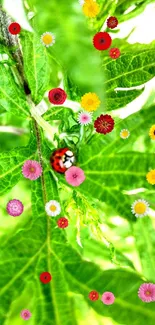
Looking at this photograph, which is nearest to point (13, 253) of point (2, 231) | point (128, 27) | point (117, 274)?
point (2, 231)

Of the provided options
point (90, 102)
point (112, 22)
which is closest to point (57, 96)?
point (90, 102)

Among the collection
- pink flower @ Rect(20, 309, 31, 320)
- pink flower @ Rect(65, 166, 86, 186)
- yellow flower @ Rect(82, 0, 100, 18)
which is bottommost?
pink flower @ Rect(20, 309, 31, 320)

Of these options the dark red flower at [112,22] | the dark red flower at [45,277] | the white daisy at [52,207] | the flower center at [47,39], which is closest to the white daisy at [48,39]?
the flower center at [47,39]

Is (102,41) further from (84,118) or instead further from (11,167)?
(11,167)

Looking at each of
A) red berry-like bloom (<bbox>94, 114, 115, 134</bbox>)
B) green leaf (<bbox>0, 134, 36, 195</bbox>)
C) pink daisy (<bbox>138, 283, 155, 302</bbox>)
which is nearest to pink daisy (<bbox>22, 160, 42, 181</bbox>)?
green leaf (<bbox>0, 134, 36, 195</bbox>)

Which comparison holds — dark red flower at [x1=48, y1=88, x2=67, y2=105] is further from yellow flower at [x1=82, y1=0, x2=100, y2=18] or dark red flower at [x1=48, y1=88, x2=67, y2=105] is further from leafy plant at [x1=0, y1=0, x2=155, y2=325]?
yellow flower at [x1=82, y1=0, x2=100, y2=18]

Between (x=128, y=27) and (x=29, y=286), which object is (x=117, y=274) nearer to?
(x=29, y=286)
